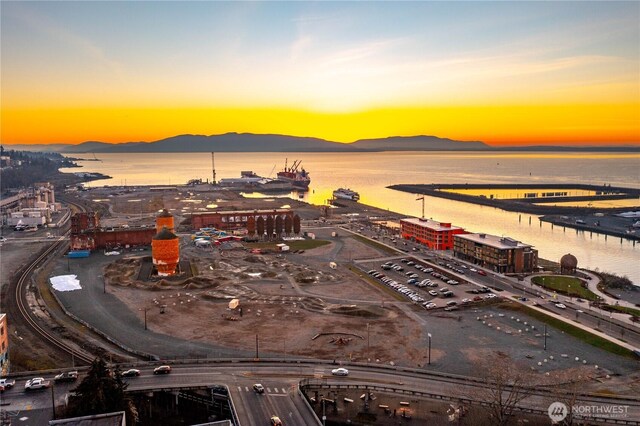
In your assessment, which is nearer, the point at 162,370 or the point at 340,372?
the point at 162,370

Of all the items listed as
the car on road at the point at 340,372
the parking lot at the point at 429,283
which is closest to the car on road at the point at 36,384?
the car on road at the point at 340,372

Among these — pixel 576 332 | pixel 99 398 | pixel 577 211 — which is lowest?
pixel 576 332

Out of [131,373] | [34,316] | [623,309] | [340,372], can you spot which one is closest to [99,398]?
[131,373]

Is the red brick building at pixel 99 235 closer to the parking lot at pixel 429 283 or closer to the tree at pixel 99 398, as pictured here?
the parking lot at pixel 429 283

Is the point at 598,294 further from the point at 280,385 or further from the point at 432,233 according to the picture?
the point at 280,385

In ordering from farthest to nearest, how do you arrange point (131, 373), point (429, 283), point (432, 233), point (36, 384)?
point (432, 233)
point (429, 283)
point (131, 373)
point (36, 384)

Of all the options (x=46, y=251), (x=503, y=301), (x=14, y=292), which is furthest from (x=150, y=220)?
(x=503, y=301)
